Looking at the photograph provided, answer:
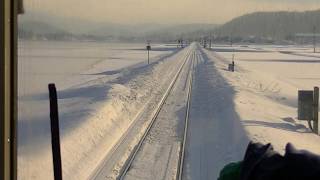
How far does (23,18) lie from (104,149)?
24.1ft

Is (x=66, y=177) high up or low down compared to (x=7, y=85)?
down

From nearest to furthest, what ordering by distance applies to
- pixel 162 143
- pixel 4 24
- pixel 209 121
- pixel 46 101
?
pixel 4 24 → pixel 46 101 → pixel 162 143 → pixel 209 121

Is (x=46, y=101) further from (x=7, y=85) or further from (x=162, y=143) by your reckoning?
(x=162, y=143)

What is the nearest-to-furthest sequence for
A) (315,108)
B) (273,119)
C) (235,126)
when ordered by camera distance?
1. (315,108)
2. (235,126)
3. (273,119)

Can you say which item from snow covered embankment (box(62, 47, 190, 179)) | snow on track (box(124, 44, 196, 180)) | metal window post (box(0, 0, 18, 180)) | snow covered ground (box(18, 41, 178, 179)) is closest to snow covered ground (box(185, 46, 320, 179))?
snow on track (box(124, 44, 196, 180))

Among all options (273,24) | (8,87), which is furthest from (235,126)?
(8,87)

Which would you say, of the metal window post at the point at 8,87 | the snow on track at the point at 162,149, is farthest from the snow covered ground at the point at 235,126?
the metal window post at the point at 8,87

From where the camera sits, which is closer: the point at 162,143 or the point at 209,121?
the point at 162,143

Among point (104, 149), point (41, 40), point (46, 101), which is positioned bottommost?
point (104, 149)

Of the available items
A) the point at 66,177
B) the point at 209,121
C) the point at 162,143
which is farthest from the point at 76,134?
the point at 209,121

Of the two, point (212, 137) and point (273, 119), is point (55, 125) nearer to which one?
point (212, 137)

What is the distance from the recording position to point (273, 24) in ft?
13.9

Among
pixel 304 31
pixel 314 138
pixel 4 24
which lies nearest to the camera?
pixel 4 24

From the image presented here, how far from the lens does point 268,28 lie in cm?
435
